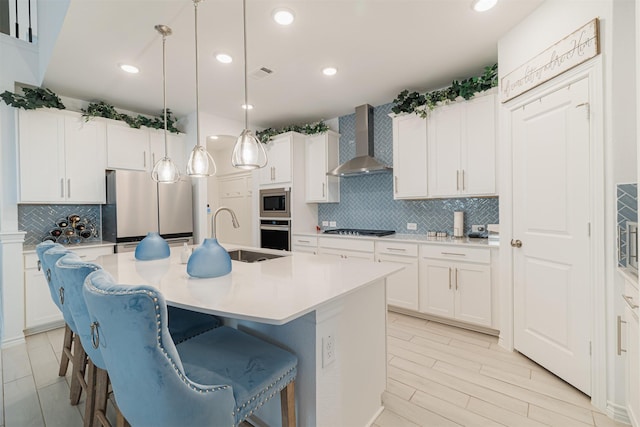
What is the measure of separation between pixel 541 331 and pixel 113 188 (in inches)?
178

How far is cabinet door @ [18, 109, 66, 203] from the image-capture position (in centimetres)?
301

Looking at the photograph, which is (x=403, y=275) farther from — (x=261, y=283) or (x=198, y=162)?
(x=198, y=162)

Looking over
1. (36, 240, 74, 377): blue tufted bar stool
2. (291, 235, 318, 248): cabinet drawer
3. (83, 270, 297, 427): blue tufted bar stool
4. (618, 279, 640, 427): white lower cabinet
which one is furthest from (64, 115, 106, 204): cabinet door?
(618, 279, 640, 427): white lower cabinet

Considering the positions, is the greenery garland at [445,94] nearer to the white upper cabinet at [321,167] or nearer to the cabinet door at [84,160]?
the white upper cabinet at [321,167]

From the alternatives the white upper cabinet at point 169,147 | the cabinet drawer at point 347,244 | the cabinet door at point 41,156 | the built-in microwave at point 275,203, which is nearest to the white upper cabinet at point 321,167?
the built-in microwave at point 275,203

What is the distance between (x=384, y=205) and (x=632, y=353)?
2.81 metres

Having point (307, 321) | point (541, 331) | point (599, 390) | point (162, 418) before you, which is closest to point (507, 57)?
point (541, 331)

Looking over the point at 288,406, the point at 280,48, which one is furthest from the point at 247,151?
the point at 280,48

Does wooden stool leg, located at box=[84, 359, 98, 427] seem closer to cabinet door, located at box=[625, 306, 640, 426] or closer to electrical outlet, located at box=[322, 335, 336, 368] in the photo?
electrical outlet, located at box=[322, 335, 336, 368]

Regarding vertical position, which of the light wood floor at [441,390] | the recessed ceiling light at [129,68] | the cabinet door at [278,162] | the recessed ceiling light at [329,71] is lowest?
the light wood floor at [441,390]

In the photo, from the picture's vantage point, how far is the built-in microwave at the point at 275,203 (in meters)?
4.42

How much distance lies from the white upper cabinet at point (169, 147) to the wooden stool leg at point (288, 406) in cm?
368

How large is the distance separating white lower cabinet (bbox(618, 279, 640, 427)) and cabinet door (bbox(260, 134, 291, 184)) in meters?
3.70

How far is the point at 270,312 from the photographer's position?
1025mm
